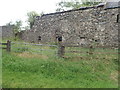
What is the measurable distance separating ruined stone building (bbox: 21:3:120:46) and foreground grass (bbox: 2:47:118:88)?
4.12m

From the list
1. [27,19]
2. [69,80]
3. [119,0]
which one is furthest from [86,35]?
[27,19]

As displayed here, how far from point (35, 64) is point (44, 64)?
1.38 ft

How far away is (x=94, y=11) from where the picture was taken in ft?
38.0

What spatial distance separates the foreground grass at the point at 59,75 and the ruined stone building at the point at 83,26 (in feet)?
13.5

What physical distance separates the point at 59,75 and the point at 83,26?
7.34 metres

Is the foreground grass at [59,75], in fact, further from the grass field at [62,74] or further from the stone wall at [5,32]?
the stone wall at [5,32]

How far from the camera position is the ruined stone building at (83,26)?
35.7 ft

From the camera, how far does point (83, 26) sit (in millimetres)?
12070

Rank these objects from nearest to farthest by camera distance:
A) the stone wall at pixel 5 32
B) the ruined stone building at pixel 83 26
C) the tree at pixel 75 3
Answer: the ruined stone building at pixel 83 26, the stone wall at pixel 5 32, the tree at pixel 75 3

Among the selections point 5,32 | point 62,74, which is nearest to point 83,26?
point 62,74

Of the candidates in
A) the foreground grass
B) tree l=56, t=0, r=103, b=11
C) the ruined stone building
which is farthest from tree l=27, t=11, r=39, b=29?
the foreground grass

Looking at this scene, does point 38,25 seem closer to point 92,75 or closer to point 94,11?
point 94,11

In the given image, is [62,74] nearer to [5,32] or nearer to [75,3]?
[5,32]

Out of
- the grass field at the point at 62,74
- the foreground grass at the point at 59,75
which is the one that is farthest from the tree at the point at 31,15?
the foreground grass at the point at 59,75
